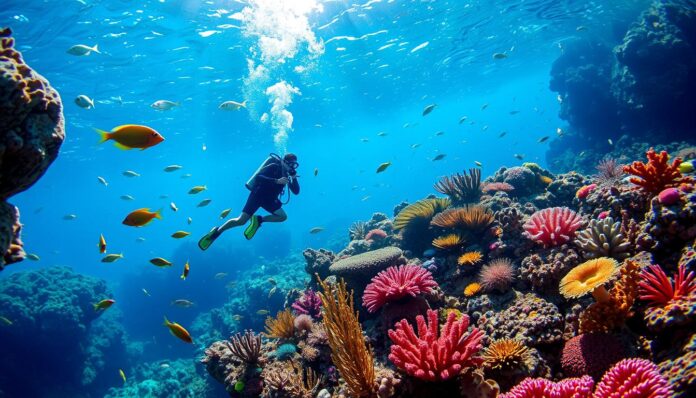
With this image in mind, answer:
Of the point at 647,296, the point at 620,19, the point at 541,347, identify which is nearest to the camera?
the point at 647,296

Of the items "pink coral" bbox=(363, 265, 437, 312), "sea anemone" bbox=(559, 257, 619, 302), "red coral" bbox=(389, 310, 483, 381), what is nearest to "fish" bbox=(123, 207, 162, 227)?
"pink coral" bbox=(363, 265, 437, 312)

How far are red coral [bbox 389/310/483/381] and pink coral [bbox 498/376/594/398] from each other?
50 centimetres

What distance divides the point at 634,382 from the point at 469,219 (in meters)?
4.05

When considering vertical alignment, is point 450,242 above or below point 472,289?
below

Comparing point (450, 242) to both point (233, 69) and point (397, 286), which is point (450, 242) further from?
point (233, 69)

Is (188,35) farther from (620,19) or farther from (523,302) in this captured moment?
(620,19)

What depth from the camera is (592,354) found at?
10.5 ft

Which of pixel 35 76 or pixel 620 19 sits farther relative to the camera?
pixel 620 19

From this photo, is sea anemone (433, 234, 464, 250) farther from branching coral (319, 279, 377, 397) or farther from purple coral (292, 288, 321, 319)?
branching coral (319, 279, 377, 397)

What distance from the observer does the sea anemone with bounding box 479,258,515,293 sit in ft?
15.7

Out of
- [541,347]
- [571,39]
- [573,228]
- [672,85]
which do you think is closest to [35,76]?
[541,347]

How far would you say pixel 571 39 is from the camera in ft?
99.6

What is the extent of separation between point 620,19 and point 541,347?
34633mm

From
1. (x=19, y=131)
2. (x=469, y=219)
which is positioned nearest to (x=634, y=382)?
(x=469, y=219)
